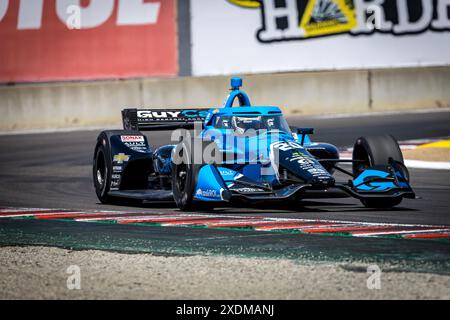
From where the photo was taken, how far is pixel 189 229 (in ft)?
37.6

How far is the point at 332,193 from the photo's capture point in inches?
497

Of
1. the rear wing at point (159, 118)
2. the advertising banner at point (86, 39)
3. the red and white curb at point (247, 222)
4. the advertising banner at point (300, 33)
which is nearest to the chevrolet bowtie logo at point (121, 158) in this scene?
the rear wing at point (159, 118)

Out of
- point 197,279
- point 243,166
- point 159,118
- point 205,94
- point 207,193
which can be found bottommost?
point 197,279

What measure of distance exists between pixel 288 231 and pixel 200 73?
639 inches

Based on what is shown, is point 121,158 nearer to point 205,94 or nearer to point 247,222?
point 247,222

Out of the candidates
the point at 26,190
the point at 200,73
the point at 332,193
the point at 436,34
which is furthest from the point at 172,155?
the point at 436,34

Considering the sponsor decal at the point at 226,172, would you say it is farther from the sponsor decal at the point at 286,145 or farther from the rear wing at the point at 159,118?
the rear wing at the point at 159,118

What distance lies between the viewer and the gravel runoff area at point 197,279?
813cm

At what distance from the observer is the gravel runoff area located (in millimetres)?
8133

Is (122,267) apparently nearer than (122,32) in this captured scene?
Yes

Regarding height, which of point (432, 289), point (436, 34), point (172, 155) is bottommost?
point (432, 289)

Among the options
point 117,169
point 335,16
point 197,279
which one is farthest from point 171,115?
point 335,16

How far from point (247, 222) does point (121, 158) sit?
10.6 feet
